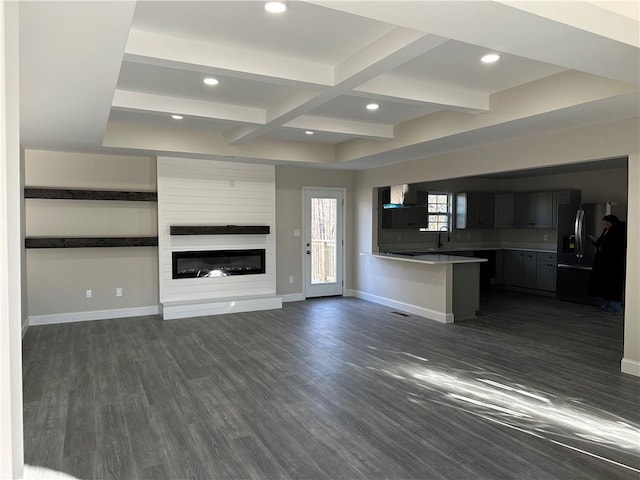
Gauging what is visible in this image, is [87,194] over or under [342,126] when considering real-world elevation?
under

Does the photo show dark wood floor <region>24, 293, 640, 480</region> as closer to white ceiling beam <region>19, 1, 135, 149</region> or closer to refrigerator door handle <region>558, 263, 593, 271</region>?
refrigerator door handle <region>558, 263, 593, 271</region>

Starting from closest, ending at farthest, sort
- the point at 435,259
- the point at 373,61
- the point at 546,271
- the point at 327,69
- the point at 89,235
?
the point at 373,61
the point at 327,69
the point at 89,235
the point at 435,259
the point at 546,271

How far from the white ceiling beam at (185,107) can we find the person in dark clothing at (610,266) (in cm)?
539

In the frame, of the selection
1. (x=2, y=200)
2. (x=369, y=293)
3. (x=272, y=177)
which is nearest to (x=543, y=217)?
(x=369, y=293)

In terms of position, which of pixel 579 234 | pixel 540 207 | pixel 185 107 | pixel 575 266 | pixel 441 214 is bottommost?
pixel 575 266

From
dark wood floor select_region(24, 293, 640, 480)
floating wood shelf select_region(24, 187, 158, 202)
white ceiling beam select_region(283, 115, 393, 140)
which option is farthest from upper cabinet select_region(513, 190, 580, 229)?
floating wood shelf select_region(24, 187, 158, 202)

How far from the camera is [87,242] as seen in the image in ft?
20.1

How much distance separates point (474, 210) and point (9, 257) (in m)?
9.04

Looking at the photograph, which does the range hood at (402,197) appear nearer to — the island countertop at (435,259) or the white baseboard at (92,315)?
the island countertop at (435,259)

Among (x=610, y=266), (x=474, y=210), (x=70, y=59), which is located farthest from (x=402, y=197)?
(x=70, y=59)

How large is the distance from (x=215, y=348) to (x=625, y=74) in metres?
4.49

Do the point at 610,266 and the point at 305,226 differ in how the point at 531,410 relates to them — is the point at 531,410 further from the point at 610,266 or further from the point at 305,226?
the point at 305,226

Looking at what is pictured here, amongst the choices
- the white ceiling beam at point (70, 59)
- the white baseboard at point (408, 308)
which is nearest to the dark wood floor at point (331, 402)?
the white baseboard at point (408, 308)

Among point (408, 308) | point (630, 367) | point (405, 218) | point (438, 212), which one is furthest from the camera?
point (438, 212)
